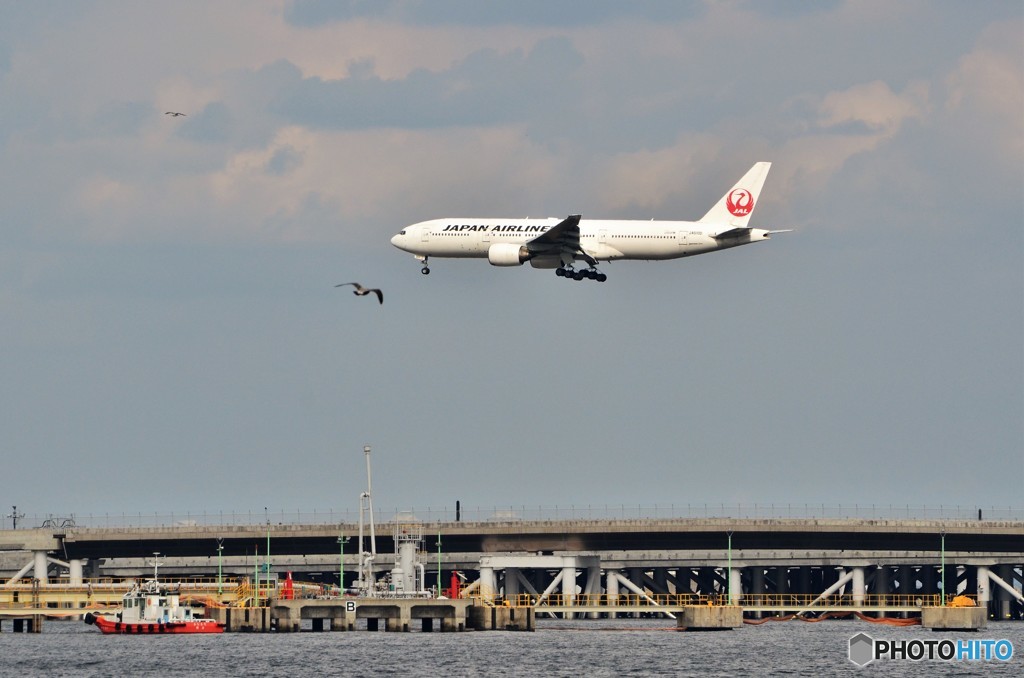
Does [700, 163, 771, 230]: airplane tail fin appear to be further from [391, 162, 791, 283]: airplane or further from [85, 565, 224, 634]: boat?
[85, 565, 224, 634]: boat

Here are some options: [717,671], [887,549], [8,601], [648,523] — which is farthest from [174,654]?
[887,549]

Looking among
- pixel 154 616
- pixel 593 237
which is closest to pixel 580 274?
pixel 593 237

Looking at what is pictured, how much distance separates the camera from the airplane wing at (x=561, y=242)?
508 feet

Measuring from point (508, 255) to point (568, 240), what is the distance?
4.97 meters

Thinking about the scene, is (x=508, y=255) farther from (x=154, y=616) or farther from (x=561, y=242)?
(x=154, y=616)

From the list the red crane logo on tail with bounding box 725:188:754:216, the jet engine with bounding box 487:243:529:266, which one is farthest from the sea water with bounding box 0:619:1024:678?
the red crane logo on tail with bounding box 725:188:754:216

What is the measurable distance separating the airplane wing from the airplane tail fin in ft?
49.7

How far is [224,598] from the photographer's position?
181 metres

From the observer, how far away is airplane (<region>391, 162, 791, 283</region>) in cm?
15625

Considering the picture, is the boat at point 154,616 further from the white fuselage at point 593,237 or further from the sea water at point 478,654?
the white fuselage at point 593,237

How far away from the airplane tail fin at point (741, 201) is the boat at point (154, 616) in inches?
2161

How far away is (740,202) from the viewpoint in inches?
6688

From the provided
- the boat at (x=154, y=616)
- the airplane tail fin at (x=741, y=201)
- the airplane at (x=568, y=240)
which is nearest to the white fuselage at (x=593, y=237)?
the airplane at (x=568, y=240)

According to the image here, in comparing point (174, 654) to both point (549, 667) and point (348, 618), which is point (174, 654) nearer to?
point (348, 618)
